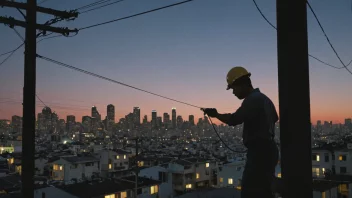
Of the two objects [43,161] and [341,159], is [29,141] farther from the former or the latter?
[43,161]

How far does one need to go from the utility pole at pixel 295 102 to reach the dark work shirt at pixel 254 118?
0.51 ft

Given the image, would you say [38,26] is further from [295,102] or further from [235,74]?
[295,102]

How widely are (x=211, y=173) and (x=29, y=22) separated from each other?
44.8 m

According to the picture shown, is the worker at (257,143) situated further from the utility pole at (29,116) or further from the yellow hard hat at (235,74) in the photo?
the utility pole at (29,116)

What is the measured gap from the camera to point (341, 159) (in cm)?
4475

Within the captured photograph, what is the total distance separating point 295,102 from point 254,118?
1.45ft

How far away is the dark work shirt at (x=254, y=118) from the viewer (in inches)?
133

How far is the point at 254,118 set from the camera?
340cm

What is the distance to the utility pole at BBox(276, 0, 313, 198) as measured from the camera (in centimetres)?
330

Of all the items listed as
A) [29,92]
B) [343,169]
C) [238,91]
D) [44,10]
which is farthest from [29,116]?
[343,169]

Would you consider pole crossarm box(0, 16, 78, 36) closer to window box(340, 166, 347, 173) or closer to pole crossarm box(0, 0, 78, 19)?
pole crossarm box(0, 0, 78, 19)

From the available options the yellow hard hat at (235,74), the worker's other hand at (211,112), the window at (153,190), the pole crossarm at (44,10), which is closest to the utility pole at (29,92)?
the pole crossarm at (44,10)

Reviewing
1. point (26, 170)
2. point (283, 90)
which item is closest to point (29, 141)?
point (26, 170)

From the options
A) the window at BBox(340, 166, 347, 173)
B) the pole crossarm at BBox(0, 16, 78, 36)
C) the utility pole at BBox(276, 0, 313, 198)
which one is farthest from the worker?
the window at BBox(340, 166, 347, 173)
